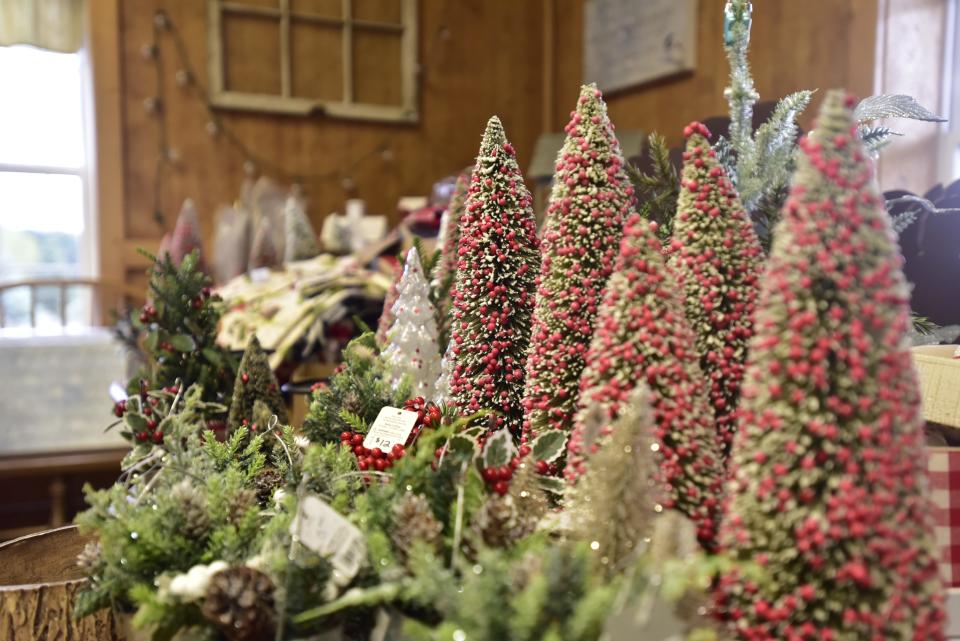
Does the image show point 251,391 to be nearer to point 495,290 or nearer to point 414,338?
point 414,338

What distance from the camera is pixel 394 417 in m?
0.71

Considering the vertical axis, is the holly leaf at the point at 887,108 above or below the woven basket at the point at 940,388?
above

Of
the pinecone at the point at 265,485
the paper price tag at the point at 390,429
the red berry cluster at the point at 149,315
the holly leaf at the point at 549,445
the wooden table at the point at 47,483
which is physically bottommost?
the wooden table at the point at 47,483

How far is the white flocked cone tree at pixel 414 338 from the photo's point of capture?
0.92 meters

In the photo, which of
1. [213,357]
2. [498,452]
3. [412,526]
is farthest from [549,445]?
[213,357]

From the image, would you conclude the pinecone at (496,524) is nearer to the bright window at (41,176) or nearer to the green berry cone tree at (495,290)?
the green berry cone tree at (495,290)

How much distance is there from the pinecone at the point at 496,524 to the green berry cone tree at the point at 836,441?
137mm

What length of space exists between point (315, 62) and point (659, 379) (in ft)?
11.0

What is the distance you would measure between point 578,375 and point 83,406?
2.12m

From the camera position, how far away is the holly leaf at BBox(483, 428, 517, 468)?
1.79 feet

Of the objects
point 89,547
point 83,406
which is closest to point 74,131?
point 83,406

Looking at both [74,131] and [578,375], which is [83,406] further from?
[578,375]

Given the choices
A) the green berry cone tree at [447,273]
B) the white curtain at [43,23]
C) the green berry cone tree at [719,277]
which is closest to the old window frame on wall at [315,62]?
the white curtain at [43,23]

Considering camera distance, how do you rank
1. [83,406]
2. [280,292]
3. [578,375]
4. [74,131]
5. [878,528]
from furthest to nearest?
[74,131]
[83,406]
[280,292]
[578,375]
[878,528]
